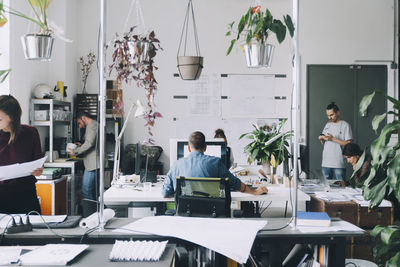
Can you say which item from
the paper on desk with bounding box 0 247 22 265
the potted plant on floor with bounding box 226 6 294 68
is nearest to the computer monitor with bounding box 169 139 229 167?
the potted plant on floor with bounding box 226 6 294 68

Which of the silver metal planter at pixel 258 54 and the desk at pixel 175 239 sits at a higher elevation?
the silver metal planter at pixel 258 54

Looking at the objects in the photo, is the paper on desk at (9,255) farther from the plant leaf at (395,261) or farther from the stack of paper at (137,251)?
the plant leaf at (395,261)

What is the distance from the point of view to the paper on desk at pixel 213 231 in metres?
1.84

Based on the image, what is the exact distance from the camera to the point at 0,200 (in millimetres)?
2781

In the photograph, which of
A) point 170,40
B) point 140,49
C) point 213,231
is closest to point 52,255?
point 213,231

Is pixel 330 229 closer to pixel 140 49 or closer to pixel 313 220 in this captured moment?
pixel 313 220

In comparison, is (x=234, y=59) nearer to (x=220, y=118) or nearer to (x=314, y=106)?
(x=220, y=118)

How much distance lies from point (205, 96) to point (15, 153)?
4.20m

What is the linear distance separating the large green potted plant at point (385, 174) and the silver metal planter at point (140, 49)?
190cm

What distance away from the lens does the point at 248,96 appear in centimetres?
679

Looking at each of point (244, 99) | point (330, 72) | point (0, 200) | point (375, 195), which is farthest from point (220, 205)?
point (330, 72)

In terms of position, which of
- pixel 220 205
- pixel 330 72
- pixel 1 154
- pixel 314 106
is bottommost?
pixel 220 205

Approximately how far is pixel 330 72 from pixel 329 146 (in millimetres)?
1453

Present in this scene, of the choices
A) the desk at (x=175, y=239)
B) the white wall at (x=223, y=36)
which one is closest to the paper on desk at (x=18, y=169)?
the desk at (x=175, y=239)
